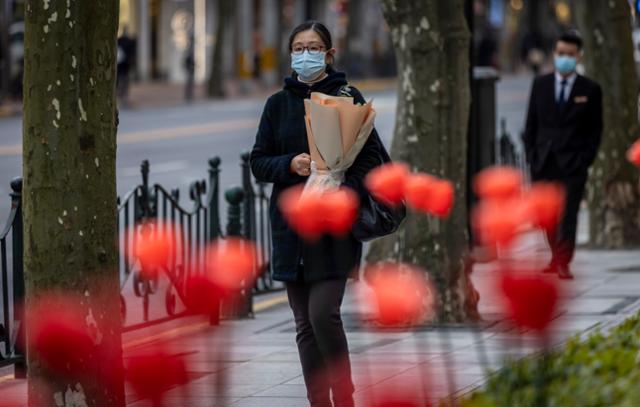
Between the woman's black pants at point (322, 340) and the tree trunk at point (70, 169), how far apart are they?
34.6 inches

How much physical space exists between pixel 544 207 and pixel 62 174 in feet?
6.39

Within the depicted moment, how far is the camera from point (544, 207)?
6.70 m

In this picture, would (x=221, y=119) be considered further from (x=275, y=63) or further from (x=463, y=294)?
(x=463, y=294)

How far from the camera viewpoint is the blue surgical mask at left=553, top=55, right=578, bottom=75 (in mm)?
13664

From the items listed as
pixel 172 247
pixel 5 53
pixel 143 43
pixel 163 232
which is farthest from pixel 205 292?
pixel 143 43

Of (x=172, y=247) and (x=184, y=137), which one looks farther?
(x=184, y=137)

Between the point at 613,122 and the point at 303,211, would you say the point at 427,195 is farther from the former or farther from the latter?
the point at 613,122

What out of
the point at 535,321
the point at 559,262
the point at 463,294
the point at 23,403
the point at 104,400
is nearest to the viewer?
the point at 535,321

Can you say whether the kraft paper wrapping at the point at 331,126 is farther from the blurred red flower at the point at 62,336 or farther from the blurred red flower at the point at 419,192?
the blurred red flower at the point at 62,336

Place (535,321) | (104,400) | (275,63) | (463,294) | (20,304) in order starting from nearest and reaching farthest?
(535,321)
(104,400)
(20,304)
(463,294)
(275,63)

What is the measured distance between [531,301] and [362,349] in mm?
4664

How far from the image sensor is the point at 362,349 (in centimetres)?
1047

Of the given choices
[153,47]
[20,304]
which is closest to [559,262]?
[20,304]

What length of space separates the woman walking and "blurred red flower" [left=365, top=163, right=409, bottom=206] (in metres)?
0.08
